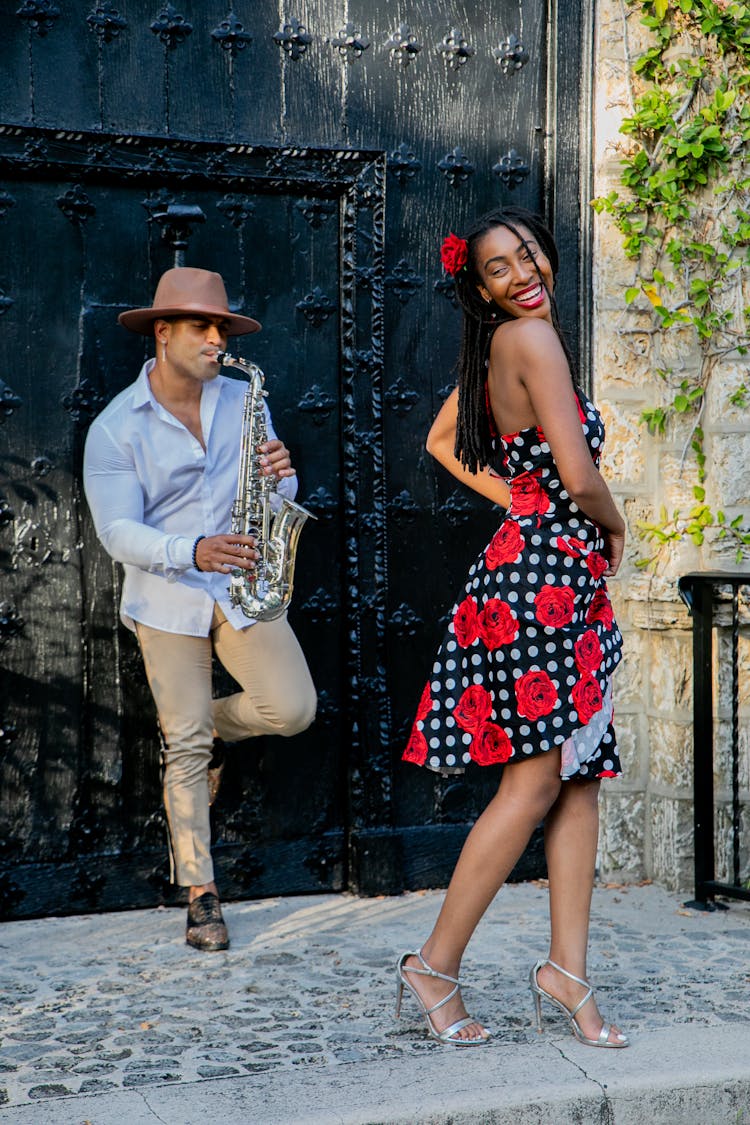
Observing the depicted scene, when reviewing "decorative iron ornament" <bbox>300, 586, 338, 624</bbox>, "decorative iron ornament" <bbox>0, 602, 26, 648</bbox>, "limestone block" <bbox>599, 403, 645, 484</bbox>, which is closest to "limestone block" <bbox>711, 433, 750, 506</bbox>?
"limestone block" <bbox>599, 403, 645, 484</bbox>

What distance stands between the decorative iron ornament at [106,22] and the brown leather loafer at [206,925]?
305 cm

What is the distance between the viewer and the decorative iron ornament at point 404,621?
536cm

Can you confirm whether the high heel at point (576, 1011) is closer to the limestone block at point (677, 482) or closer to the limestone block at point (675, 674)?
the limestone block at point (675, 674)

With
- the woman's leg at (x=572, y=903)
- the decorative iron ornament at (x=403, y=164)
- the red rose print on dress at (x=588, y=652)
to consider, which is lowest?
the woman's leg at (x=572, y=903)

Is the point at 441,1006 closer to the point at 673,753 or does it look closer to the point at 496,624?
the point at 496,624

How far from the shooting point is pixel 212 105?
5.04m

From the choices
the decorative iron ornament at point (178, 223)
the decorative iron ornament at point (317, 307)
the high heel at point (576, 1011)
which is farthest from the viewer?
the decorative iron ornament at point (317, 307)

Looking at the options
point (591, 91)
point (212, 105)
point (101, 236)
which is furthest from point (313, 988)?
point (591, 91)

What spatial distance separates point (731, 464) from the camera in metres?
5.23

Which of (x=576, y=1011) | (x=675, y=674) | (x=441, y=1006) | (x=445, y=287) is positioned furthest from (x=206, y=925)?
(x=445, y=287)

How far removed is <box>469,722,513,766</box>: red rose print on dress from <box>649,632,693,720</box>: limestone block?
1.89 meters

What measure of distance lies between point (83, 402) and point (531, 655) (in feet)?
7.12

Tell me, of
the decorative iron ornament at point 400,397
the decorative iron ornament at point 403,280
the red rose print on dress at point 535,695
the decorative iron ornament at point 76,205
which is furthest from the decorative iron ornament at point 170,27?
the red rose print on dress at point 535,695

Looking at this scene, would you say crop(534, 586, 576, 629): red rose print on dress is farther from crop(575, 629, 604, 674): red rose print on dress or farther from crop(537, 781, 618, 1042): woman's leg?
crop(537, 781, 618, 1042): woman's leg
